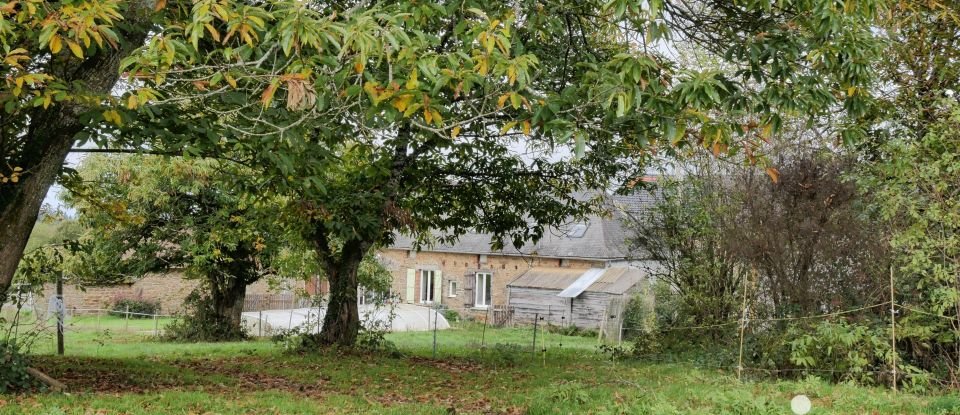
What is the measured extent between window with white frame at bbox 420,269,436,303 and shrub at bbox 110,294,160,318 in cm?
1185

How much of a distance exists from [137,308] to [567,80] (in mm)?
30371

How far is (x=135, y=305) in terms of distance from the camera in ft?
111

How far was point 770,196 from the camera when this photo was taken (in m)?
11.2

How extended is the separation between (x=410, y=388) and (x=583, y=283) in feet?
68.0

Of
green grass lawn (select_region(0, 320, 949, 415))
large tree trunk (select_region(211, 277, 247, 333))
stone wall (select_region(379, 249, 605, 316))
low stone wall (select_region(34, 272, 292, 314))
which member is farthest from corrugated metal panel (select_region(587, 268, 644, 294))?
green grass lawn (select_region(0, 320, 949, 415))

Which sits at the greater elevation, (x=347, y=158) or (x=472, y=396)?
(x=347, y=158)

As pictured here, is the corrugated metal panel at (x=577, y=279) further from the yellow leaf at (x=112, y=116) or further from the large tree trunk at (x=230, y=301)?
the yellow leaf at (x=112, y=116)

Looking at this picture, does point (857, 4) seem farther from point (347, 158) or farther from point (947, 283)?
point (347, 158)

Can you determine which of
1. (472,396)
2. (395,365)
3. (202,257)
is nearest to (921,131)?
(472,396)

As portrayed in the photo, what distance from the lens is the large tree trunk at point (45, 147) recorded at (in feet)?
23.4

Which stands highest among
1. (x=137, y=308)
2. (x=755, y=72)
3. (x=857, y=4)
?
(x=857, y=4)

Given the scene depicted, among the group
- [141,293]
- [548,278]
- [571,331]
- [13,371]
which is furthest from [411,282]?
[13,371]

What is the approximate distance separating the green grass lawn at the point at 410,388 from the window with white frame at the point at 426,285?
72.8ft

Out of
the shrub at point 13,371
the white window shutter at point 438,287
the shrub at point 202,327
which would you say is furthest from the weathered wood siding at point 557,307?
the shrub at point 13,371
